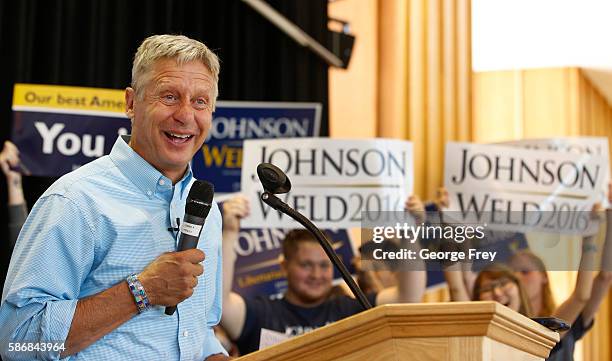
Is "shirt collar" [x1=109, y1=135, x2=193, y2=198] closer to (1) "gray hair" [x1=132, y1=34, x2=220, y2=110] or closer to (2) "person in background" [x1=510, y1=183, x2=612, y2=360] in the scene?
(1) "gray hair" [x1=132, y1=34, x2=220, y2=110]

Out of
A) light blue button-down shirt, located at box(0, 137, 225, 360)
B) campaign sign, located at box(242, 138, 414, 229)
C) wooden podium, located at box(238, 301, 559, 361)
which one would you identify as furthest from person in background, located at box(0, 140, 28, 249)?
wooden podium, located at box(238, 301, 559, 361)

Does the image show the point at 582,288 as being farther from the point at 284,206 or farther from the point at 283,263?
the point at 284,206

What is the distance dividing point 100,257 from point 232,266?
7.43 ft

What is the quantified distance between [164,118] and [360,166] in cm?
222

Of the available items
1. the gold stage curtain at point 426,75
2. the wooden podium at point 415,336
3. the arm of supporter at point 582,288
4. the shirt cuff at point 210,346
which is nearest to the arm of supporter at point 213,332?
the shirt cuff at point 210,346

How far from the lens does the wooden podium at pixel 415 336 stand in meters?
1.23

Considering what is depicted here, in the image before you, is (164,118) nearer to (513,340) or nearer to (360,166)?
(513,340)

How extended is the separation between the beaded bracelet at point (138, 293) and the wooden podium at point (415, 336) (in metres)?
0.28

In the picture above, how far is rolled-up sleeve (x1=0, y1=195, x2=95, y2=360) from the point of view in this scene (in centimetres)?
145

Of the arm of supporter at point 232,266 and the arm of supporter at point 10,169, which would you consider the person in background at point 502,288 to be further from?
the arm of supporter at point 10,169

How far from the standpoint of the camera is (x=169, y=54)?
1.67m

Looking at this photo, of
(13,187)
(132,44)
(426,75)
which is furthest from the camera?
(426,75)

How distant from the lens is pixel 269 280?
3895 millimetres

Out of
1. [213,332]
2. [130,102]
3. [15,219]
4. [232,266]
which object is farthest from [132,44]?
[213,332]
